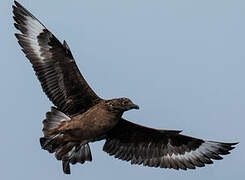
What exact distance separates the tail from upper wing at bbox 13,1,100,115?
7.6 inches

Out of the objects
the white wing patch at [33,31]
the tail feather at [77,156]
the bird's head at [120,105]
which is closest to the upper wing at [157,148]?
the tail feather at [77,156]

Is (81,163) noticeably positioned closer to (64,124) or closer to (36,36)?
(64,124)

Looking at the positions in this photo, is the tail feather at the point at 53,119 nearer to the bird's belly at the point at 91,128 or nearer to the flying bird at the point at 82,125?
the flying bird at the point at 82,125

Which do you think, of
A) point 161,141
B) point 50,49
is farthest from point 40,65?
point 161,141

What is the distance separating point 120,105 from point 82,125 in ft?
2.04

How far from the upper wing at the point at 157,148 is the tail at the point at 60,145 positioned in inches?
19.0

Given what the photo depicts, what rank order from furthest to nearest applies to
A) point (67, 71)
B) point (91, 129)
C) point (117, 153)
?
point (117, 153) → point (67, 71) → point (91, 129)

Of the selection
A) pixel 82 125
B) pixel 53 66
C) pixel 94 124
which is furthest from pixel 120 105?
pixel 53 66

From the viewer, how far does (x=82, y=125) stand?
25.8 ft

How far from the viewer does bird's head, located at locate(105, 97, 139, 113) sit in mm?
7965

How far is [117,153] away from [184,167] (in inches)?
43.7

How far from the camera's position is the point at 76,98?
8.41m

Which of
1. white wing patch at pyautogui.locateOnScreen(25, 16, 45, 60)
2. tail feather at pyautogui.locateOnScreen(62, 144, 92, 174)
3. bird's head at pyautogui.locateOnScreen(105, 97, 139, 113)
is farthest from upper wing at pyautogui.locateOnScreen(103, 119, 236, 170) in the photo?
white wing patch at pyautogui.locateOnScreen(25, 16, 45, 60)

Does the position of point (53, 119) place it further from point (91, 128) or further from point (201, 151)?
point (201, 151)
